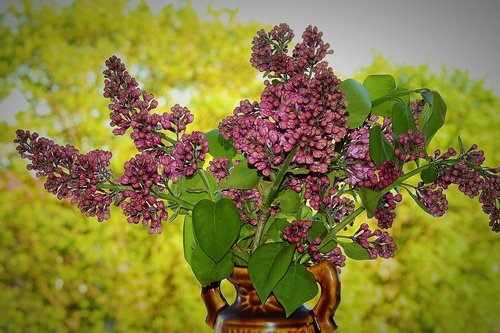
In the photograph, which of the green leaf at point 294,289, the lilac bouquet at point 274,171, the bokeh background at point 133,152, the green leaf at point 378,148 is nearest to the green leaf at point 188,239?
the lilac bouquet at point 274,171

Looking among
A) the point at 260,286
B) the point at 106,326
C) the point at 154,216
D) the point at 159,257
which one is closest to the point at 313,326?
the point at 260,286

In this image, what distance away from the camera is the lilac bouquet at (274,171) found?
66 centimetres

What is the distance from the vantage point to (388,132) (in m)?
0.77

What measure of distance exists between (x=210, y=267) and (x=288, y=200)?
0.11m

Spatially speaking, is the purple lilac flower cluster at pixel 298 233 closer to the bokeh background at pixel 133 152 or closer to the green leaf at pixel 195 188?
the green leaf at pixel 195 188

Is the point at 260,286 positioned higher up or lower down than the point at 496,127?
lower down

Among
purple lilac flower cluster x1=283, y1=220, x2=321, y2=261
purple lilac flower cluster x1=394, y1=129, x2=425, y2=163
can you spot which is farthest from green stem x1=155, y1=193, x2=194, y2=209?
purple lilac flower cluster x1=394, y1=129, x2=425, y2=163

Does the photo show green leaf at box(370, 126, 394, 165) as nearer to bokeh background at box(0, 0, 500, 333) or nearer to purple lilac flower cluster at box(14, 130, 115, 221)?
purple lilac flower cluster at box(14, 130, 115, 221)

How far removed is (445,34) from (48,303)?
62.6 inches

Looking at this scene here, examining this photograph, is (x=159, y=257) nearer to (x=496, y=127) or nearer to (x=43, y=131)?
(x=43, y=131)

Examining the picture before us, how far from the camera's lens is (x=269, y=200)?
29.0 inches

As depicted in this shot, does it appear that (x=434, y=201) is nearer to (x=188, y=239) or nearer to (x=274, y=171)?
(x=274, y=171)

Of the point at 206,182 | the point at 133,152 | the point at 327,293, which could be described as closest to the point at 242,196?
the point at 206,182

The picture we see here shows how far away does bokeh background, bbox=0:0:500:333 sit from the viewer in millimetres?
2354
